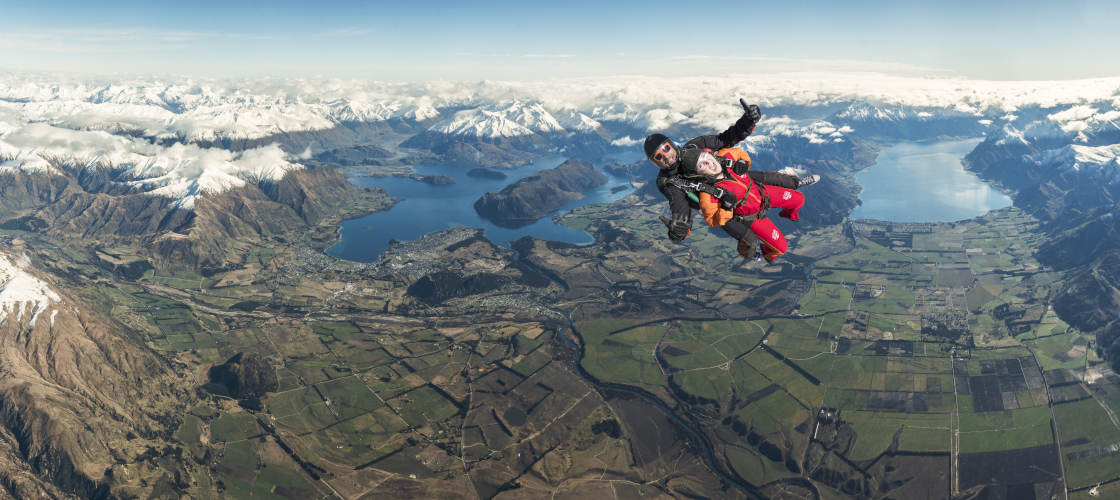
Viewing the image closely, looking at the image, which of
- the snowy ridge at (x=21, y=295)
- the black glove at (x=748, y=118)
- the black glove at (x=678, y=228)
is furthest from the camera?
the snowy ridge at (x=21, y=295)

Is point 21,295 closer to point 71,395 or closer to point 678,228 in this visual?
point 71,395

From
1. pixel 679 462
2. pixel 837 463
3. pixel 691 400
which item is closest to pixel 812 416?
pixel 837 463

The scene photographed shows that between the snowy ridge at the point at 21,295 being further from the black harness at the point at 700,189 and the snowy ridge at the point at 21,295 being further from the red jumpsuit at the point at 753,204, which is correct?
the red jumpsuit at the point at 753,204

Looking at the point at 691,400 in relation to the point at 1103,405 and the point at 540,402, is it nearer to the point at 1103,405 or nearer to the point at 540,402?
the point at 540,402

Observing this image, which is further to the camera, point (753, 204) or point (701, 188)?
point (753, 204)

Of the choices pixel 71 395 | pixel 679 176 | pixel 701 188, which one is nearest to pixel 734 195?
pixel 701 188

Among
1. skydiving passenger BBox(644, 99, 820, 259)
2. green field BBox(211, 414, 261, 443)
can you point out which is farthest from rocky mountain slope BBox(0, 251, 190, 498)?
skydiving passenger BBox(644, 99, 820, 259)

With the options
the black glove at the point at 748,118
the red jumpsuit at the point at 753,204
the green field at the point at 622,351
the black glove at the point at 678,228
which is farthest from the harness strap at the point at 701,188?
the green field at the point at 622,351
